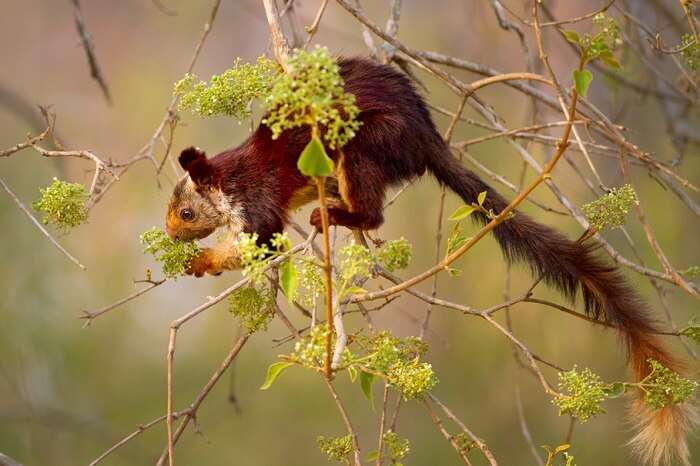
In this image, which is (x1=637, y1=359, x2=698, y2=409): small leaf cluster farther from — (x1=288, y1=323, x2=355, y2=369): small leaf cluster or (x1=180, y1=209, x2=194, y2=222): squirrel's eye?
(x1=180, y1=209, x2=194, y2=222): squirrel's eye

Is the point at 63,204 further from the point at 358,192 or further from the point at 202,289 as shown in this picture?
the point at 202,289

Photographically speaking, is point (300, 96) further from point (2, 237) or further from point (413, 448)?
point (413, 448)

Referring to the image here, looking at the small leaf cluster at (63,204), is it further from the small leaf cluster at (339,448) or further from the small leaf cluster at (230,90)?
the small leaf cluster at (339,448)

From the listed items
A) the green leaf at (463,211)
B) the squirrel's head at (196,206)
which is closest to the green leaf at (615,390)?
the green leaf at (463,211)

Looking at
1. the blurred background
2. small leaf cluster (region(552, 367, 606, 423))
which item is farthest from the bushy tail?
the blurred background

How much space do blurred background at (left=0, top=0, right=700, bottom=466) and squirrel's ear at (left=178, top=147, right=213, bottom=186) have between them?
95.9 inches

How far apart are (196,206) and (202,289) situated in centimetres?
299

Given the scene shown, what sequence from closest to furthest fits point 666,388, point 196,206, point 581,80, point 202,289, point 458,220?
point 581,80, point 458,220, point 666,388, point 196,206, point 202,289

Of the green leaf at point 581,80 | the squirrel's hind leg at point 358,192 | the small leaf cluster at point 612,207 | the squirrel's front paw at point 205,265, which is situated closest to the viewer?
the green leaf at point 581,80

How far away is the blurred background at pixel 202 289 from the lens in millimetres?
5094

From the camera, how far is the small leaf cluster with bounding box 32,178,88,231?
1654mm

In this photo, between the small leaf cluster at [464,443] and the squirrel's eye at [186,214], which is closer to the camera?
the small leaf cluster at [464,443]

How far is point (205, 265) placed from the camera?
241 cm

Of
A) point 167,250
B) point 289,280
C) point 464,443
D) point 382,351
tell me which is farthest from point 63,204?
point 464,443
